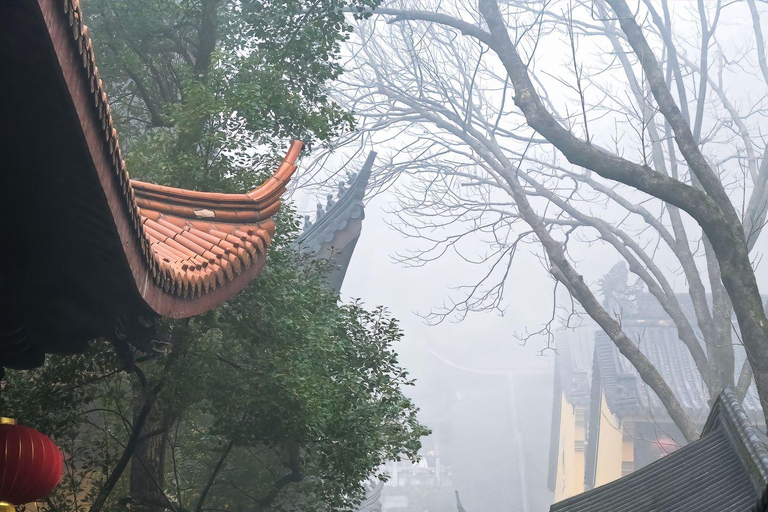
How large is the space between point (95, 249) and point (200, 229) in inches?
43.9

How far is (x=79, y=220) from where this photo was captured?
2.63 metres

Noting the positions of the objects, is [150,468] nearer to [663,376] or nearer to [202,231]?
[202,231]

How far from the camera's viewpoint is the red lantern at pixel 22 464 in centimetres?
328

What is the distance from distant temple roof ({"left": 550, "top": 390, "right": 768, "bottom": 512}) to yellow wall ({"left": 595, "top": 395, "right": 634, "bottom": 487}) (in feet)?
23.2

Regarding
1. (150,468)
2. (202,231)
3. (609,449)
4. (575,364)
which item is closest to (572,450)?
(575,364)

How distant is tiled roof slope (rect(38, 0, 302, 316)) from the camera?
2.05 m

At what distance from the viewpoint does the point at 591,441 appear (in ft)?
53.0

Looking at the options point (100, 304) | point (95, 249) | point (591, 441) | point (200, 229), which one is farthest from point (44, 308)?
point (591, 441)

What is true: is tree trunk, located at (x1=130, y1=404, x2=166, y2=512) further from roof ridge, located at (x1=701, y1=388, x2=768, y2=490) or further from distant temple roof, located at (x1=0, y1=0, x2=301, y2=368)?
roof ridge, located at (x1=701, y1=388, x2=768, y2=490)

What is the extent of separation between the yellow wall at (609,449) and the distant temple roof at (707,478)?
7074 millimetres

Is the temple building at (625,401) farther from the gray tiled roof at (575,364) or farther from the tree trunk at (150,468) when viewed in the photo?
the tree trunk at (150,468)

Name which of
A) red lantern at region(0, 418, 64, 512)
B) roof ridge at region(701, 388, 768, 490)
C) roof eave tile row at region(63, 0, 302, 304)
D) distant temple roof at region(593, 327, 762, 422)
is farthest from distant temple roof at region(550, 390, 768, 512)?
distant temple roof at region(593, 327, 762, 422)

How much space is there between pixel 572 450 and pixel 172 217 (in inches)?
636

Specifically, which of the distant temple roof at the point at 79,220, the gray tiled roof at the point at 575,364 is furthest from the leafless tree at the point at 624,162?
the gray tiled roof at the point at 575,364
